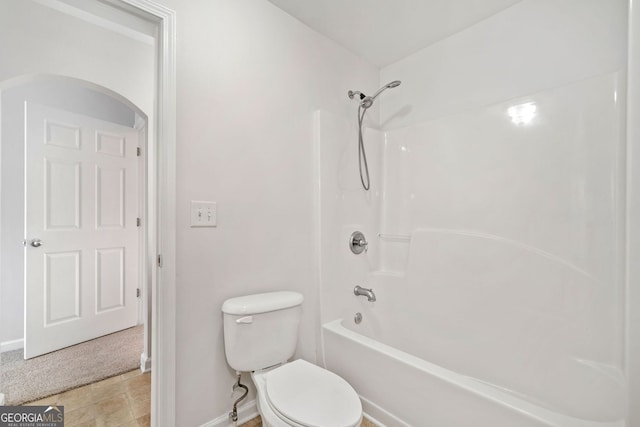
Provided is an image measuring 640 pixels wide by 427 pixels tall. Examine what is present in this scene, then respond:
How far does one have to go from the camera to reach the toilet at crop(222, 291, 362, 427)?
3.26 feet

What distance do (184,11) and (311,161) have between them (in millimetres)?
971

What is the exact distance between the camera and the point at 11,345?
229cm

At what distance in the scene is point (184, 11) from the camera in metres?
1.27

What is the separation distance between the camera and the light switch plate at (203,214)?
4.22ft

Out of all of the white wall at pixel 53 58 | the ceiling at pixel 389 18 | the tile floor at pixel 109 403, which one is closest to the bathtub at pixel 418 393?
the tile floor at pixel 109 403

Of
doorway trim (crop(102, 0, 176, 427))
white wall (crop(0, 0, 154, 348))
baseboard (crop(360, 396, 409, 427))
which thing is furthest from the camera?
white wall (crop(0, 0, 154, 348))

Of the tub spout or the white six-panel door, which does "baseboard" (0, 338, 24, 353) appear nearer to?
the white six-panel door

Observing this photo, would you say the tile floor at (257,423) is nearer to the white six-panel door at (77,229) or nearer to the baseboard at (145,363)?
the baseboard at (145,363)

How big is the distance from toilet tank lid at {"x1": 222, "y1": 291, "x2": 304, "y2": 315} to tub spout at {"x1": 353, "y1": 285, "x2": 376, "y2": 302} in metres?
0.54

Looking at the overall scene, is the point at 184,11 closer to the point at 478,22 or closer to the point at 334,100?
the point at 334,100

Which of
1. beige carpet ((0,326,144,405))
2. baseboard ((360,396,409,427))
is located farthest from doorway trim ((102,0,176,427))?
beige carpet ((0,326,144,405))

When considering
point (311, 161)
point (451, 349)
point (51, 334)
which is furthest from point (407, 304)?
point (51, 334)

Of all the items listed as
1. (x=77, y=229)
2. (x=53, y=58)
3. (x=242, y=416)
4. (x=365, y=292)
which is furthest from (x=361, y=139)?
(x=77, y=229)

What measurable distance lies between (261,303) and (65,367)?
1858 millimetres
